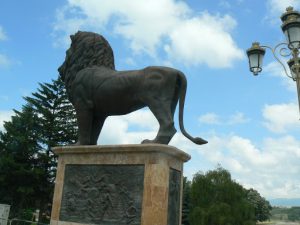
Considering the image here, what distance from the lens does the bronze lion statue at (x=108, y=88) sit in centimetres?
695

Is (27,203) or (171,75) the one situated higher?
(171,75)

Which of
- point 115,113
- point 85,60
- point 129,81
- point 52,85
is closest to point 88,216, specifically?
point 115,113

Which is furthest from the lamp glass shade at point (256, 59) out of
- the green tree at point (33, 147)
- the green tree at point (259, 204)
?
the green tree at point (259, 204)

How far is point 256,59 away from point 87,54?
Answer: 4.51 meters

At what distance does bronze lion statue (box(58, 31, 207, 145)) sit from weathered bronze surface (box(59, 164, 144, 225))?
74 centimetres

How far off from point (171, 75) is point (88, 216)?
3.10m

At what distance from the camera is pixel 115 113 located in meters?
7.68

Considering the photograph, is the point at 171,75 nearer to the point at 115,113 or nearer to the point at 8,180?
the point at 115,113

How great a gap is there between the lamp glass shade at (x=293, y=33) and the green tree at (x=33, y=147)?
83.6ft

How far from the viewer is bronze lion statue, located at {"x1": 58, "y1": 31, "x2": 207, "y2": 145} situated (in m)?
6.95

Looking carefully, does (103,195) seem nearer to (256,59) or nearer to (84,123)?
(84,123)

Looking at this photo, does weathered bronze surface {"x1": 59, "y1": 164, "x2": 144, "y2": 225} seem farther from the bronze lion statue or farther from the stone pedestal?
the bronze lion statue

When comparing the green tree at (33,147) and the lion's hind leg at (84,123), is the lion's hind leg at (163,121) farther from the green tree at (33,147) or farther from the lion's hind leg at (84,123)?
the green tree at (33,147)

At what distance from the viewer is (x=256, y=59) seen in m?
9.59
